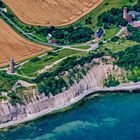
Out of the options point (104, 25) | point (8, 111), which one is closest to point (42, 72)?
point (8, 111)

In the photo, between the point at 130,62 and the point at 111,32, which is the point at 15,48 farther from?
the point at 130,62

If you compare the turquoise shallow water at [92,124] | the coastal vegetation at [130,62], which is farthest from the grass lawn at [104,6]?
the turquoise shallow water at [92,124]

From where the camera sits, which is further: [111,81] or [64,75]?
[111,81]

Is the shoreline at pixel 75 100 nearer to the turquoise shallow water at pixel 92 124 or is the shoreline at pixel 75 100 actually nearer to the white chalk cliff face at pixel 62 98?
the white chalk cliff face at pixel 62 98

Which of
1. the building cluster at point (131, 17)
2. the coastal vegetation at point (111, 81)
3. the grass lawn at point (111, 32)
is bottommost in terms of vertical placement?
the coastal vegetation at point (111, 81)

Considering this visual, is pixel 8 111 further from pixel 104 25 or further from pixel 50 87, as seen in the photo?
pixel 104 25

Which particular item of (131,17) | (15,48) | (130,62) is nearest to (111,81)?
(130,62)
